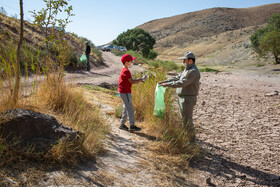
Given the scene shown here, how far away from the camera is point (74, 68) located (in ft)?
48.4

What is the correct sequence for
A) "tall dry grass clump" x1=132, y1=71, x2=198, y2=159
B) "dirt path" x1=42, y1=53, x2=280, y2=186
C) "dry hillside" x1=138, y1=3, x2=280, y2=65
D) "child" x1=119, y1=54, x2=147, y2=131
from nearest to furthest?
"dirt path" x1=42, y1=53, x2=280, y2=186 < "tall dry grass clump" x1=132, y1=71, x2=198, y2=159 < "child" x1=119, y1=54, x2=147, y2=131 < "dry hillside" x1=138, y1=3, x2=280, y2=65

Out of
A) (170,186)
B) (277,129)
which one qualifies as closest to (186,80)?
(170,186)

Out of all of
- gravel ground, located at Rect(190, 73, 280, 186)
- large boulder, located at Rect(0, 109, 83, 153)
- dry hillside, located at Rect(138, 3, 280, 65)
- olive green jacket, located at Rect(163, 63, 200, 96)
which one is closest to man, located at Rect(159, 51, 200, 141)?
olive green jacket, located at Rect(163, 63, 200, 96)

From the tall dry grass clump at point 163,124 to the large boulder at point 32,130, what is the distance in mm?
1741

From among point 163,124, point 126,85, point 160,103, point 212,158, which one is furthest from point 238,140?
point 126,85

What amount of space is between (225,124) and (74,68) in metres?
10.8

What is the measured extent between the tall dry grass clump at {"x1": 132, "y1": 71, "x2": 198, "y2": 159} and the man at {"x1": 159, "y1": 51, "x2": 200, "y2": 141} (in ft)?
0.91

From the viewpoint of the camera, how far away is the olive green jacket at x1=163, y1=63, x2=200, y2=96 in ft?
12.9

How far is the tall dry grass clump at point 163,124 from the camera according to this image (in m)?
4.14

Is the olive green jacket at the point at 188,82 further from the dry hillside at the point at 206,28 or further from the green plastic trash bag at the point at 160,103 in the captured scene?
the dry hillside at the point at 206,28

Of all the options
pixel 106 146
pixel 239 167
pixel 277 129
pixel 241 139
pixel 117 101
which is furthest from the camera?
pixel 117 101

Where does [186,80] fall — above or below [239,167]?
above

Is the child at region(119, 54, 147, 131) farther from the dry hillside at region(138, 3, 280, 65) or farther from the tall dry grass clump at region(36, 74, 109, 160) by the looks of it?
the dry hillside at region(138, 3, 280, 65)

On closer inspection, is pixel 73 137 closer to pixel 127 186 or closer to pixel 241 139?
pixel 127 186
